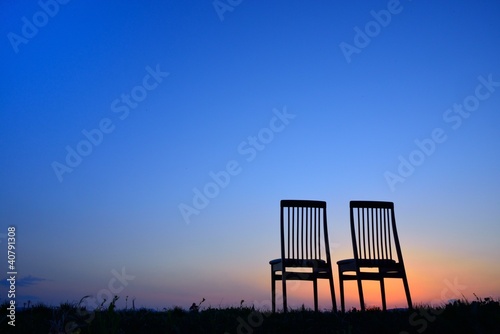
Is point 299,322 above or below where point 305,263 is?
below

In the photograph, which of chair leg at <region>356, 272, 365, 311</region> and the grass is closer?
the grass

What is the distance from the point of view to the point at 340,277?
6074 mm

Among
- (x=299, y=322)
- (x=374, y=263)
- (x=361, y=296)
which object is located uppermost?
(x=374, y=263)

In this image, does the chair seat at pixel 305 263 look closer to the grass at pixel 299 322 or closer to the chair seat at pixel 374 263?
the chair seat at pixel 374 263

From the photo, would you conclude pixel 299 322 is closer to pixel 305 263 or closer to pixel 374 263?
pixel 305 263

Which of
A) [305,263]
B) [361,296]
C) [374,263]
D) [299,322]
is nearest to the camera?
[299,322]

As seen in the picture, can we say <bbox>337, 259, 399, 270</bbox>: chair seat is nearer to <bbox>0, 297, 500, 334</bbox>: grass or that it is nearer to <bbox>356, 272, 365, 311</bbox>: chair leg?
<bbox>356, 272, 365, 311</bbox>: chair leg

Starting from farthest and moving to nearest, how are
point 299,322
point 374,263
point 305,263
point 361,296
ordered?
point 305,263
point 374,263
point 361,296
point 299,322

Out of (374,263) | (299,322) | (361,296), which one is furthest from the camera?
(374,263)

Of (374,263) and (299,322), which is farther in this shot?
(374,263)

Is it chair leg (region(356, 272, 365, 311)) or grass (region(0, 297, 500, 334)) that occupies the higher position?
chair leg (region(356, 272, 365, 311))

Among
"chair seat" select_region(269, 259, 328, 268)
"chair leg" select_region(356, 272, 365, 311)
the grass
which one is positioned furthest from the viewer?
"chair seat" select_region(269, 259, 328, 268)

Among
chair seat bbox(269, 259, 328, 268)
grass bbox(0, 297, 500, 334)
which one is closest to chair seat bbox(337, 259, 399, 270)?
chair seat bbox(269, 259, 328, 268)

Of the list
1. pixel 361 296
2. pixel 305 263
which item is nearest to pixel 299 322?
pixel 361 296
